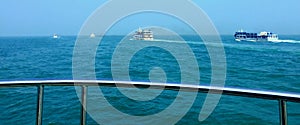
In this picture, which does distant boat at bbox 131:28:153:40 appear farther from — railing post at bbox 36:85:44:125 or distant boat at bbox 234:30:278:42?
railing post at bbox 36:85:44:125

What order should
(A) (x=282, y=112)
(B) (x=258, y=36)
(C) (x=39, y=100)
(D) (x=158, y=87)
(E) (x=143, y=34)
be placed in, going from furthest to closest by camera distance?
(B) (x=258, y=36) < (E) (x=143, y=34) < (C) (x=39, y=100) < (D) (x=158, y=87) < (A) (x=282, y=112)

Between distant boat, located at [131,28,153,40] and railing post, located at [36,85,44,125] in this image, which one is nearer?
railing post, located at [36,85,44,125]

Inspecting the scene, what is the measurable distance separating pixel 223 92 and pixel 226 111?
6750 mm

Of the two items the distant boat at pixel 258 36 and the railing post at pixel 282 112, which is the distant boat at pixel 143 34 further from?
the railing post at pixel 282 112

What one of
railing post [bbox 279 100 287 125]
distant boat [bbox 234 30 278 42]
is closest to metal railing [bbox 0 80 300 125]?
railing post [bbox 279 100 287 125]

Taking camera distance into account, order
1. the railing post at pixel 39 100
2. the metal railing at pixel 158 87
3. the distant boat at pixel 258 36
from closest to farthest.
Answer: the metal railing at pixel 158 87 → the railing post at pixel 39 100 → the distant boat at pixel 258 36

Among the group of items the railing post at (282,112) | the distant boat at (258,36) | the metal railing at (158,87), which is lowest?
the railing post at (282,112)

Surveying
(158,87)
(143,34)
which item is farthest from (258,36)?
(158,87)

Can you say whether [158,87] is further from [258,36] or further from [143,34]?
[258,36]

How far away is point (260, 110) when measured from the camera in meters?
7.87

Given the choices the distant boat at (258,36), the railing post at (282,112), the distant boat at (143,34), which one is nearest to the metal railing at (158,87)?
the railing post at (282,112)

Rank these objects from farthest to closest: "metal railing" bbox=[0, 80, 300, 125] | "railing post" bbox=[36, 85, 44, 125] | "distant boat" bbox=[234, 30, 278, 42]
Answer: "distant boat" bbox=[234, 30, 278, 42] < "railing post" bbox=[36, 85, 44, 125] < "metal railing" bbox=[0, 80, 300, 125]

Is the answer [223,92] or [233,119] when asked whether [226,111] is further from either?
[223,92]

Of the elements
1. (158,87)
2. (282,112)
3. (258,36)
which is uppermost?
(258,36)
